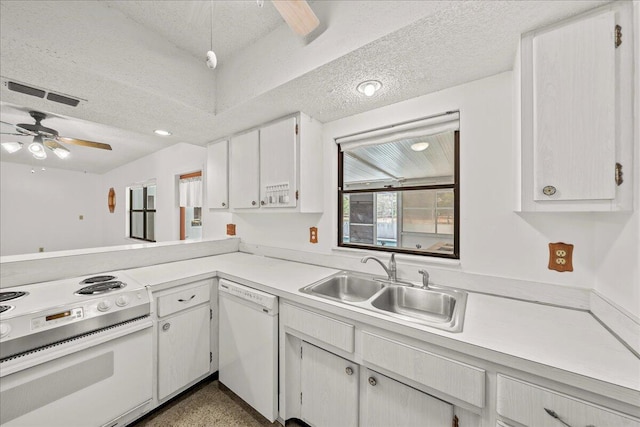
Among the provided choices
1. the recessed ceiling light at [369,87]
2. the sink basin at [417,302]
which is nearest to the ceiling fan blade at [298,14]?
the recessed ceiling light at [369,87]

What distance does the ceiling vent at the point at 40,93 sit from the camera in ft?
4.50

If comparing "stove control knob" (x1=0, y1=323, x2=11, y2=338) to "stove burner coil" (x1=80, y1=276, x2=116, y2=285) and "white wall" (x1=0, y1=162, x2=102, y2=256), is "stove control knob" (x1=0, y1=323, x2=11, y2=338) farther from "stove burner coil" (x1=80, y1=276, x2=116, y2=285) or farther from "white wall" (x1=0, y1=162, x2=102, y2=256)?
"white wall" (x1=0, y1=162, x2=102, y2=256)

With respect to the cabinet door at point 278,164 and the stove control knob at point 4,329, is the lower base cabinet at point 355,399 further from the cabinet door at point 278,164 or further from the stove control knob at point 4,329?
the stove control knob at point 4,329

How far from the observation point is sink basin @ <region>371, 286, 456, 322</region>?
136 centimetres

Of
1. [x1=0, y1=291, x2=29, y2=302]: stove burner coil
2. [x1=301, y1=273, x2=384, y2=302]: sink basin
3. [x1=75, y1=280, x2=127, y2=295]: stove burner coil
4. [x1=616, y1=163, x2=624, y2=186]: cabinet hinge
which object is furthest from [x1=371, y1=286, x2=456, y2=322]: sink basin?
[x1=0, y1=291, x2=29, y2=302]: stove burner coil

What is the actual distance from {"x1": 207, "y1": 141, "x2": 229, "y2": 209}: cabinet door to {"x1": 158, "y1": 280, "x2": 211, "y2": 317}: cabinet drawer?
917mm

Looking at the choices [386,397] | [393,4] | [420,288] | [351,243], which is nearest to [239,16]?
[393,4]

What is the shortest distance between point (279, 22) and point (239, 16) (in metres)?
0.24

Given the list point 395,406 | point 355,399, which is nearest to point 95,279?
point 355,399

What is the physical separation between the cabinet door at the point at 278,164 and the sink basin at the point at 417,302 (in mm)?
952

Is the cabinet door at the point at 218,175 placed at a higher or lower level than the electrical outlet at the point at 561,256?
higher

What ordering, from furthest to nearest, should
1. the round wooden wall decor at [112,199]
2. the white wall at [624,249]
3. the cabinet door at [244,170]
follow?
1. the round wooden wall decor at [112,199]
2. the cabinet door at [244,170]
3. the white wall at [624,249]

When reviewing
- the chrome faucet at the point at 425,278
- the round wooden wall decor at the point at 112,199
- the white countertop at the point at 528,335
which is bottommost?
the white countertop at the point at 528,335

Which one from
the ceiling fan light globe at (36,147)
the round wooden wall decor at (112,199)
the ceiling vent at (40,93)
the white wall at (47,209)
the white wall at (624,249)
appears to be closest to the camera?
the white wall at (624,249)
